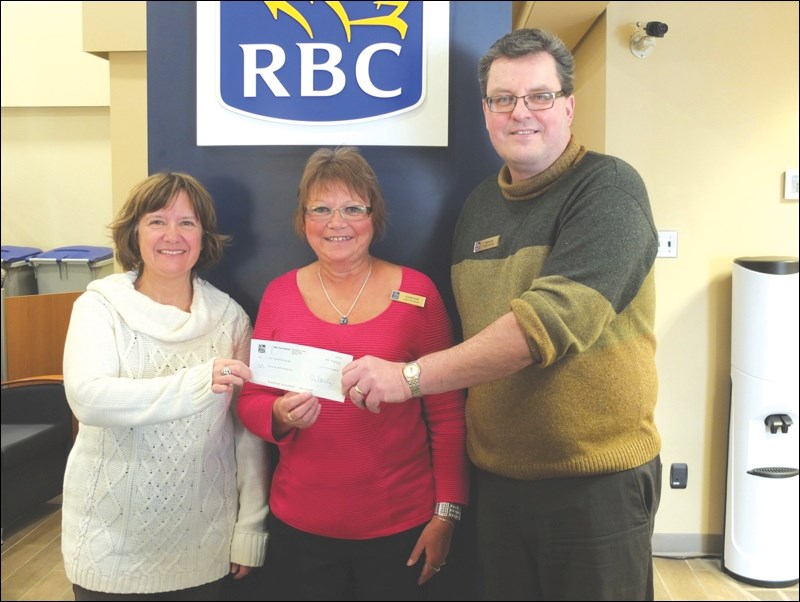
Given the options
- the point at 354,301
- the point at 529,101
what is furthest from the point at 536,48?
the point at 354,301

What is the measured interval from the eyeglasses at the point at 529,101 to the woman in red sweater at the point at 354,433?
28 centimetres

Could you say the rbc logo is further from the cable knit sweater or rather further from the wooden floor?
the wooden floor

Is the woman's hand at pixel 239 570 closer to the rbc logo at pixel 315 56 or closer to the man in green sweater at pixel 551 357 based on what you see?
the man in green sweater at pixel 551 357

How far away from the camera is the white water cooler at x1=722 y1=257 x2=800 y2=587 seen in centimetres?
264

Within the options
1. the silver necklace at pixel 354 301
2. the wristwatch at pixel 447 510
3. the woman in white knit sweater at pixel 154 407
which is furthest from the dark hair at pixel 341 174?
the wristwatch at pixel 447 510

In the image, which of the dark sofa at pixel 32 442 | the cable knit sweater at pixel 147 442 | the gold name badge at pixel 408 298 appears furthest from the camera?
the gold name badge at pixel 408 298

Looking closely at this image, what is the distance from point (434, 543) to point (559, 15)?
7.88 ft

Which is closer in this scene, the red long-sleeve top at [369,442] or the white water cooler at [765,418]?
the red long-sleeve top at [369,442]

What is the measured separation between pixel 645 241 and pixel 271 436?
2.56 feet

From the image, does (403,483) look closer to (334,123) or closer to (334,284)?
(334,284)

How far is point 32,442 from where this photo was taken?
83 centimetres

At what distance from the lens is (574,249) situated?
3.42ft

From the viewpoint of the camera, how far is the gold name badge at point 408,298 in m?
1.28

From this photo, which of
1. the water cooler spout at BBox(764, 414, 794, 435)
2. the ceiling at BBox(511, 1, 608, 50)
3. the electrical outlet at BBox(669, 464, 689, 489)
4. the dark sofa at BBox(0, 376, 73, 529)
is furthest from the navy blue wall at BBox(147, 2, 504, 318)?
the electrical outlet at BBox(669, 464, 689, 489)
